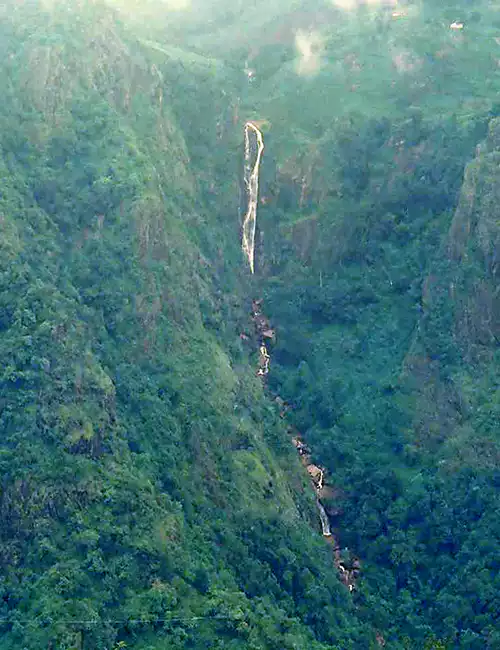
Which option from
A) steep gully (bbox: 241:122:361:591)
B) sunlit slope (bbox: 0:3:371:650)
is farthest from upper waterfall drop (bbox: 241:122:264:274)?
sunlit slope (bbox: 0:3:371:650)

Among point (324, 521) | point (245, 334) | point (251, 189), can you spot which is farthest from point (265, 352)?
point (324, 521)

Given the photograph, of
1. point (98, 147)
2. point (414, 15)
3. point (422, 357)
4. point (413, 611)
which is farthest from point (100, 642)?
point (414, 15)

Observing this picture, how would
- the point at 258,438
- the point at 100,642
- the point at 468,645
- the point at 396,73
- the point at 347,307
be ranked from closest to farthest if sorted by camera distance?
the point at 100,642 < the point at 468,645 < the point at 258,438 < the point at 347,307 < the point at 396,73

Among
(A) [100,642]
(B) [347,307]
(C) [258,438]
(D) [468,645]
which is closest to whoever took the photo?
(A) [100,642]

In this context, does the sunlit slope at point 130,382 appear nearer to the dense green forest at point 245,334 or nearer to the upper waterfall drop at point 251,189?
the dense green forest at point 245,334

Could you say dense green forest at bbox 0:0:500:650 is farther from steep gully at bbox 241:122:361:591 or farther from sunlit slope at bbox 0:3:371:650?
steep gully at bbox 241:122:361:591

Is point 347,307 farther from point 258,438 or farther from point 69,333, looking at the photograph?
point 69,333

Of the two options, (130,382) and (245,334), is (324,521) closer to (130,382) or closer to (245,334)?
(130,382)

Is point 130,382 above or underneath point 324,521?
above
